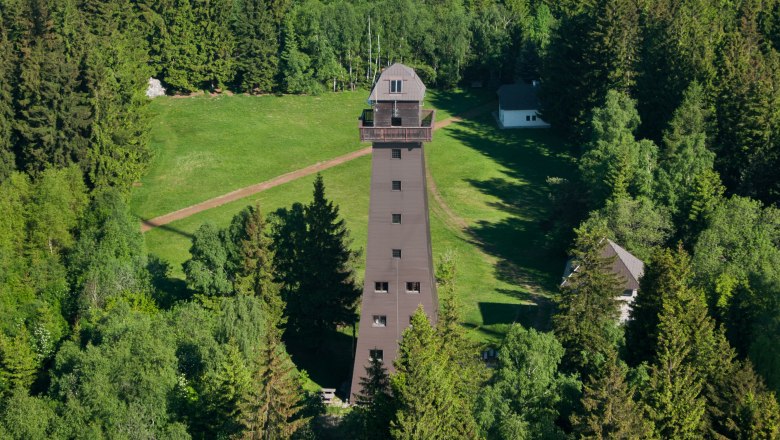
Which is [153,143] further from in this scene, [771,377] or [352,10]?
[771,377]

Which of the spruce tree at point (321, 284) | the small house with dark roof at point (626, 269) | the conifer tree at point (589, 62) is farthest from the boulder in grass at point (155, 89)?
the small house with dark roof at point (626, 269)

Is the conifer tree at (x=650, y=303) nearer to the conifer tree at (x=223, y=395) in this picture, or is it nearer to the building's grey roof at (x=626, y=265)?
the building's grey roof at (x=626, y=265)

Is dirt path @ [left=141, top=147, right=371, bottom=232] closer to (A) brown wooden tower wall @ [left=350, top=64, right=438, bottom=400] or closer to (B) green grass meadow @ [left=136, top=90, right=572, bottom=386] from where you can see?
(B) green grass meadow @ [left=136, top=90, right=572, bottom=386]

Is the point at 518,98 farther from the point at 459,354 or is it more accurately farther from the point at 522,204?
the point at 459,354

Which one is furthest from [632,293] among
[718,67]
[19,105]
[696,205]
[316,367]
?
[19,105]

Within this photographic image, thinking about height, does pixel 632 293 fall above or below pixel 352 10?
below
